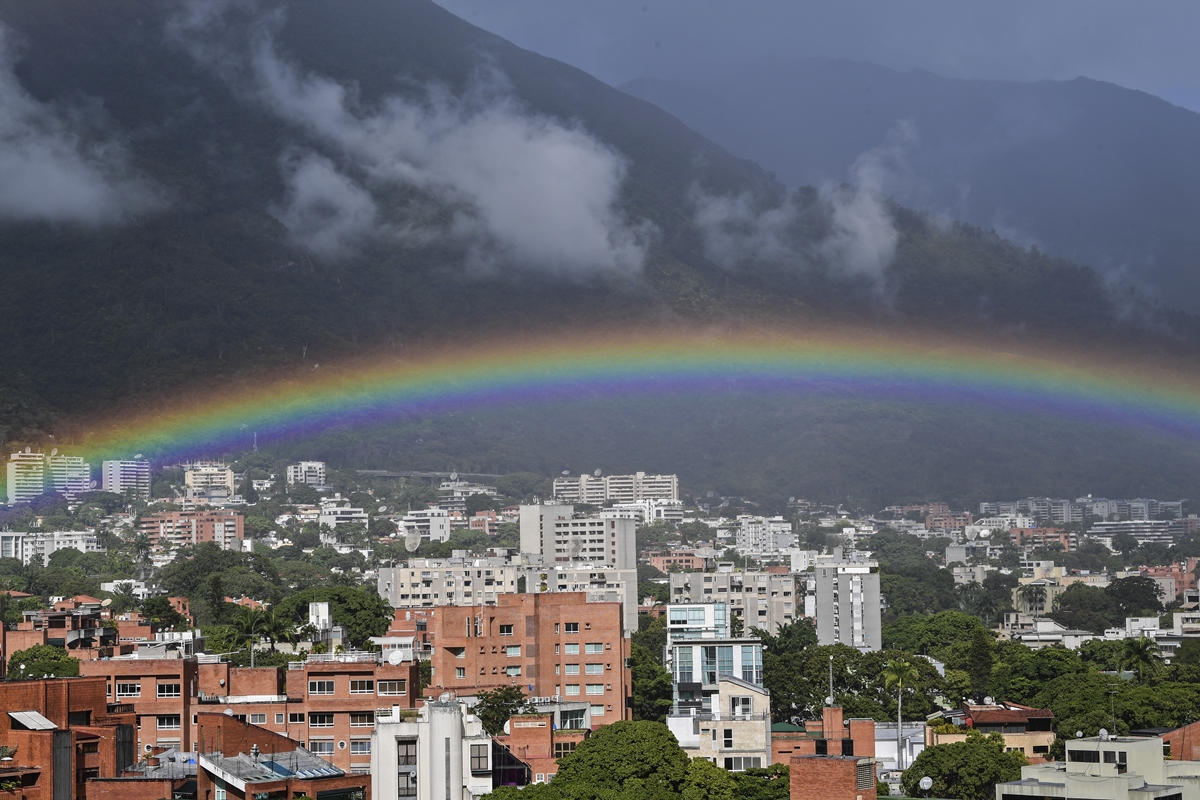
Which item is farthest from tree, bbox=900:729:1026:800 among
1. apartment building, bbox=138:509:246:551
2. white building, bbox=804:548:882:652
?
apartment building, bbox=138:509:246:551

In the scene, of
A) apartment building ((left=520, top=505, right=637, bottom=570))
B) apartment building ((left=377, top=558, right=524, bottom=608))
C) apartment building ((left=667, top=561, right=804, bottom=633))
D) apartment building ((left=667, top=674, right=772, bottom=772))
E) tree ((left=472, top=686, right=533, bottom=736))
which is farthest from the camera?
apartment building ((left=520, top=505, right=637, bottom=570))

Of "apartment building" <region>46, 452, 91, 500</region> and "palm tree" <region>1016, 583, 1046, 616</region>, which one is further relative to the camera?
"apartment building" <region>46, 452, 91, 500</region>

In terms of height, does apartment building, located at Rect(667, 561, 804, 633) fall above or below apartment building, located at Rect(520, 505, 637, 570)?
below

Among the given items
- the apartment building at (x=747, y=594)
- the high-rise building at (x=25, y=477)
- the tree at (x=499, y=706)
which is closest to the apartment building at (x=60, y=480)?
the high-rise building at (x=25, y=477)

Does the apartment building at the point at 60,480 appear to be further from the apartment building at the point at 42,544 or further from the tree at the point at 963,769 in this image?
the tree at the point at 963,769

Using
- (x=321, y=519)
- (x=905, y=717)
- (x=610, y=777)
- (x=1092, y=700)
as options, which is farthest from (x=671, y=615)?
(x=321, y=519)

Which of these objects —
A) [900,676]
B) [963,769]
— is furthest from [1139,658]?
[963,769]

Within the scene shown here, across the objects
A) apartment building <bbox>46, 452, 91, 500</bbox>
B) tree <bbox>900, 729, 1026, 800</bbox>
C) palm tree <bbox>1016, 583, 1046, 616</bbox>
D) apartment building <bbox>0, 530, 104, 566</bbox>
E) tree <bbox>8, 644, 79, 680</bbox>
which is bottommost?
palm tree <bbox>1016, 583, 1046, 616</bbox>

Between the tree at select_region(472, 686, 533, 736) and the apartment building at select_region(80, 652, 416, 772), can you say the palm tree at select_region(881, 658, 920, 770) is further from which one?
the apartment building at select_region(80, 652, 416, 772)
